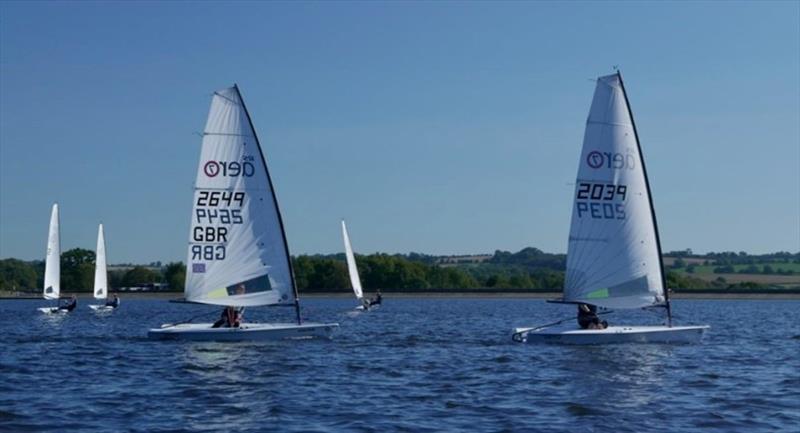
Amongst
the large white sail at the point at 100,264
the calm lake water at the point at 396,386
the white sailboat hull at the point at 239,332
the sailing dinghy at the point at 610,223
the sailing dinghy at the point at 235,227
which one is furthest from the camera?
the large white sail at the point at 100,264

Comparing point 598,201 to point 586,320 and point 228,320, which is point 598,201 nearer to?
point 586,320

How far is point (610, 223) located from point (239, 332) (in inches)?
474

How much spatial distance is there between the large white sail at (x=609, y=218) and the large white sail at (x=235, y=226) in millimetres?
9588

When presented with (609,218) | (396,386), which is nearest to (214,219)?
(609,218)

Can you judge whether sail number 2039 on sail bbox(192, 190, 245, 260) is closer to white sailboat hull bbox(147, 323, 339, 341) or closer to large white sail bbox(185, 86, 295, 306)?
large white sail bbox(185, 86, 295, 306)

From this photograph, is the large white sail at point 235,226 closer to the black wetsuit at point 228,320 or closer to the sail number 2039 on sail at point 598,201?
the black wetsuit at point 228,320

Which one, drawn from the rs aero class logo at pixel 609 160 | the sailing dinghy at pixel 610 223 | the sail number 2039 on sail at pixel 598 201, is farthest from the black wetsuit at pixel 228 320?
the rs aero class logo at pixel 609 160

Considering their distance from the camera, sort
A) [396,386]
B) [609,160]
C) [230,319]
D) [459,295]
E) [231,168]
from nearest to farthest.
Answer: [396,386]
[230,319]
[609,160]
[231,168]
[459,295]

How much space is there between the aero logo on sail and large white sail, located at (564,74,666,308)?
10.6 meters

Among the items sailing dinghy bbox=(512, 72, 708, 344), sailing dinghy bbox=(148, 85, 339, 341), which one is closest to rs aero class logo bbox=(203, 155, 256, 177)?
sailing dinghy bbox=(148, 85, 339, 341)

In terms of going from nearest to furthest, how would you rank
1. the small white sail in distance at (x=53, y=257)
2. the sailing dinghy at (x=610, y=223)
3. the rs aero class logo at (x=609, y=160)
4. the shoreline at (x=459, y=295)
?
1. the sailing dinghy at (x=610, y=223)
2. the rs aero class logo at (x=609, y=160)
3. the small white sail in distance at (x=53, y=257)
4. the shoreline at (x=459, y=295)

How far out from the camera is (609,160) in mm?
39219

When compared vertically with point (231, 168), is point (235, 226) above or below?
below

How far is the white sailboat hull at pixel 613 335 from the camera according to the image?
120 ft
